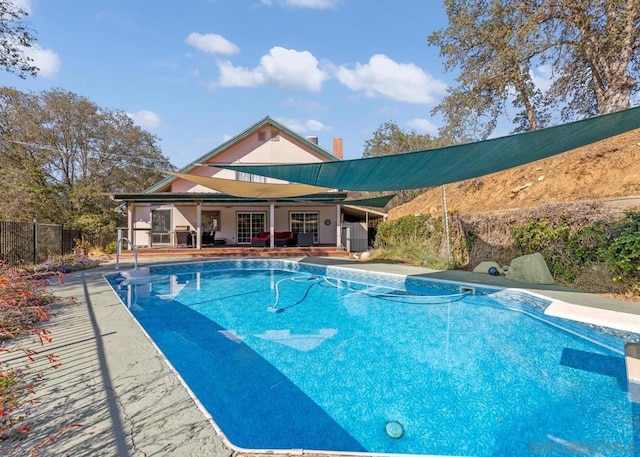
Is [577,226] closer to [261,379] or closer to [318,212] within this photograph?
[261,379]

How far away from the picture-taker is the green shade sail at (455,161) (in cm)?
347

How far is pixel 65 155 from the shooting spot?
20266 mm

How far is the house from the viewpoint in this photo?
13.6m

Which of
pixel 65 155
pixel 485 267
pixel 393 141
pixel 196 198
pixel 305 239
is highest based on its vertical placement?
pixel 393 141

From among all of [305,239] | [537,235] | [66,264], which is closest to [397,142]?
[305,239]

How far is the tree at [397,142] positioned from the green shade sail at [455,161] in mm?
22838

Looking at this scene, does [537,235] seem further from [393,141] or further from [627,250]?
[393,141]

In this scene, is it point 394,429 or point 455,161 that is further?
point 455,161

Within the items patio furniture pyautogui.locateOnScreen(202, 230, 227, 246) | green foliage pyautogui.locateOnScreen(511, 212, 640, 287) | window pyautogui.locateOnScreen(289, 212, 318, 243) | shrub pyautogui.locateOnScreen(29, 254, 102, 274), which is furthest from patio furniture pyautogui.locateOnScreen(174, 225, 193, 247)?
green foliage pyautogui.locateOnScreen(511, 212, 640, 287)

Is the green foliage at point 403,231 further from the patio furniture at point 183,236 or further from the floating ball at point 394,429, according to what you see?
the floating ball at point 394,429

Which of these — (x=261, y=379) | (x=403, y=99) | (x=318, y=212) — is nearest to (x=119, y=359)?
(x=261, y=379)

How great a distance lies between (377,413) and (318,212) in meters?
13.9

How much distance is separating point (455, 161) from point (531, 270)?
14.2 feet

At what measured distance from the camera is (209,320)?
5.41 m
